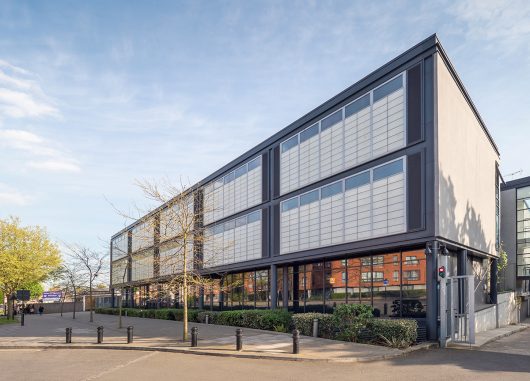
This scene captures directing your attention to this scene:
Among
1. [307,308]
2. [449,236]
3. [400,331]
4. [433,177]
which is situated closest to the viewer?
[400,331]

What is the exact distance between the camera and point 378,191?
24562 millimetres

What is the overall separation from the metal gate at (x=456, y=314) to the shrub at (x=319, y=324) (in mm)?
4719

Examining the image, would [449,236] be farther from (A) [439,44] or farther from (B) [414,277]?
(A) [439,44]

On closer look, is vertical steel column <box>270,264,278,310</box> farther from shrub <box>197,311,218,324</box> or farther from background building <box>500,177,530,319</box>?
background building <box>500,177,530,319</box>

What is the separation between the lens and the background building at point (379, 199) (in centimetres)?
2258

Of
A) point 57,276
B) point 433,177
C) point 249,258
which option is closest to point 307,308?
point 249,258

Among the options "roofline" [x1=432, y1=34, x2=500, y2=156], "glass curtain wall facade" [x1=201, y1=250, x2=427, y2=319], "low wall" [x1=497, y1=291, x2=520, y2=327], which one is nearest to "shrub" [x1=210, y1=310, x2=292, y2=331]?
"glass curtain wall facade" [x1=201, y1=250, x2=427, y2=319]

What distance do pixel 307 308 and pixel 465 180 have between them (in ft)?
37.4

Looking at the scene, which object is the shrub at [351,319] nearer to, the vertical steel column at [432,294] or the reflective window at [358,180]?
the vertical steel column at [432,294]

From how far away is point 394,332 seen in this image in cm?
2017

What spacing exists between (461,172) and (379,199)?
4.94 m

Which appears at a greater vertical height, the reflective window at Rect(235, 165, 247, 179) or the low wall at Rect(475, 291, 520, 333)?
the reflective window at Rect(235, 165, 247, 179)

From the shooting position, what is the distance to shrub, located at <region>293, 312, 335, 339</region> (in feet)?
76.5

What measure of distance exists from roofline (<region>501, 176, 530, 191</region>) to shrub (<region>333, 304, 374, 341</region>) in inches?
1170
